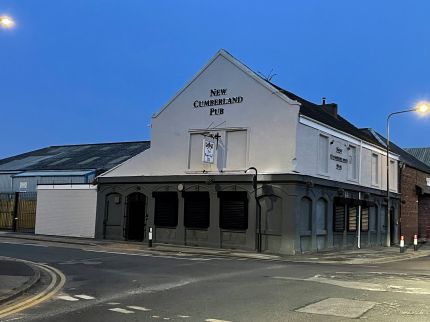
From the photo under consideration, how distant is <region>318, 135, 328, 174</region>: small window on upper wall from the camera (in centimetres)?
2865

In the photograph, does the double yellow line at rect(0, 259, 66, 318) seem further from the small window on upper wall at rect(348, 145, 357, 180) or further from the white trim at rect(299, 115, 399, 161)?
the small window on upper wall at rect(348, 145, 357, 180)

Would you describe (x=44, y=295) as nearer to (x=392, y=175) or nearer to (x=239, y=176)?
(x=239, y=176)

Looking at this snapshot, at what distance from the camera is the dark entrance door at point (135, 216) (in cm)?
3122

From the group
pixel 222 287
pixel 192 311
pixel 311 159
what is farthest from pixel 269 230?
pixel 192 311

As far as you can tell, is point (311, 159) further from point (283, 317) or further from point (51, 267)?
point (283, 317)

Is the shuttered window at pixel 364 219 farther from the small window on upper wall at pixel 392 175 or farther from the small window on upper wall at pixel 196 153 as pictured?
the small window on upper wall at pixel 196 153

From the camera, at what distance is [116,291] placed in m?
12.0

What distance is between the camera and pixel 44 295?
1145 centimetres

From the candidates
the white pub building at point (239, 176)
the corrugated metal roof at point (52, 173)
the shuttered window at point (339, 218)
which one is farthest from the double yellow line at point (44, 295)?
the corrugated metal roof at point (52, 173)

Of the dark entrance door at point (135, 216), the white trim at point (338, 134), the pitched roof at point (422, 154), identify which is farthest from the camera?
the pitched roof at point (422, 154)

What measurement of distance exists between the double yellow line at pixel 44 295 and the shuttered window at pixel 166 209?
44.8 ft

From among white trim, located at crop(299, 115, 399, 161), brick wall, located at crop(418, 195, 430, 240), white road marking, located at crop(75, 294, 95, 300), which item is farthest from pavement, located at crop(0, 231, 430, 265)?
brick wall, located at crop(418, 195, 430, 240)

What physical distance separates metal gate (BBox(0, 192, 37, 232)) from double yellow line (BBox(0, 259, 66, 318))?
22696 mm

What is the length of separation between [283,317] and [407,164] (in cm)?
3407
